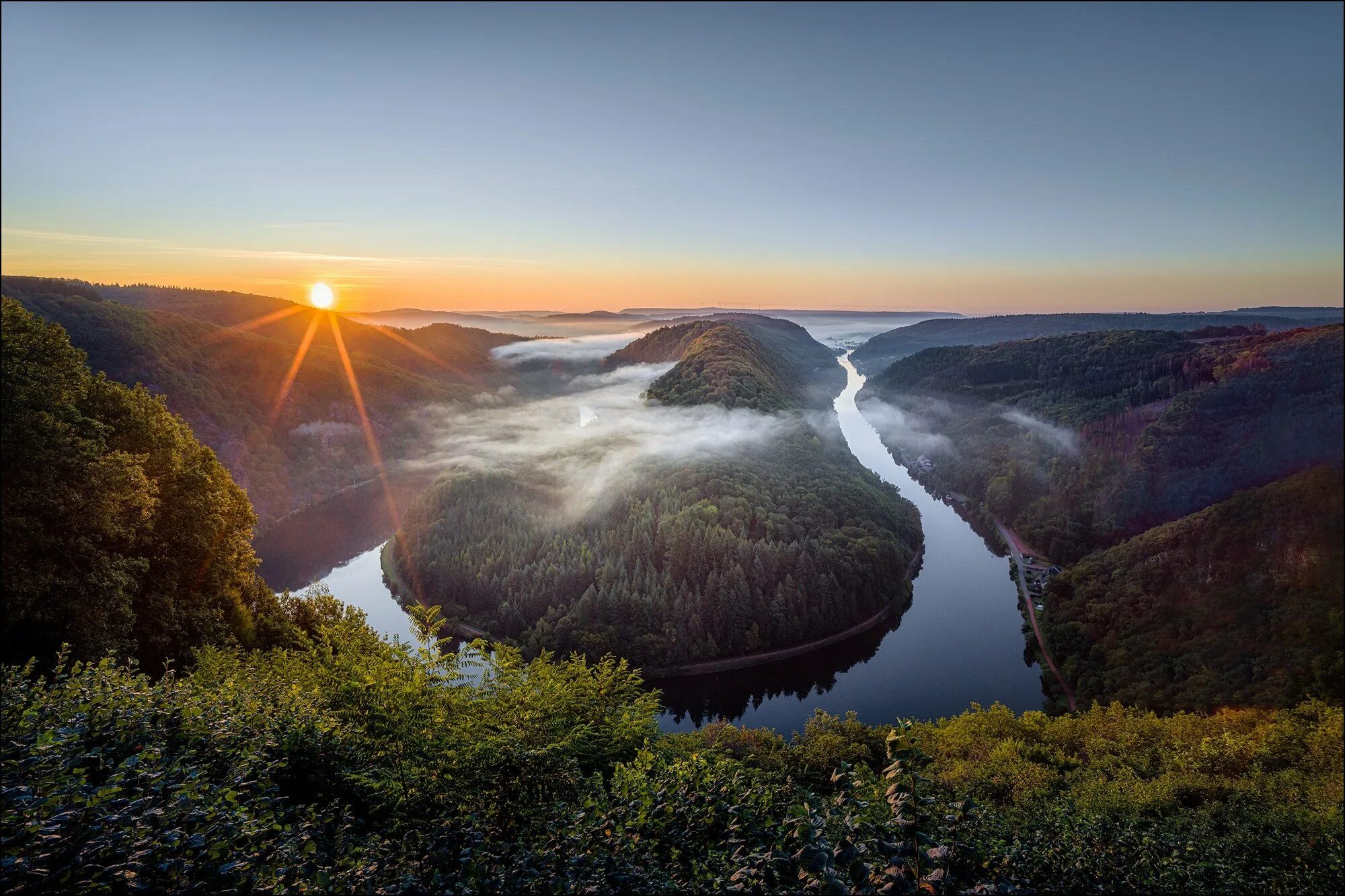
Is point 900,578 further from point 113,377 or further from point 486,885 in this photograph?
point 113,377

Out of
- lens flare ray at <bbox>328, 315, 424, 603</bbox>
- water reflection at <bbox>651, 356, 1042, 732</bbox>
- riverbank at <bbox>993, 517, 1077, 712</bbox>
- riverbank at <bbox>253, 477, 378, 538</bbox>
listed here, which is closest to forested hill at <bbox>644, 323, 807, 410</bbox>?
riverbank at <bbox>993, 517, 1077, 712</bbox>

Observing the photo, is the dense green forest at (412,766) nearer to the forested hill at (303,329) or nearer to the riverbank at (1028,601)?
the riverbank at (1028,601)

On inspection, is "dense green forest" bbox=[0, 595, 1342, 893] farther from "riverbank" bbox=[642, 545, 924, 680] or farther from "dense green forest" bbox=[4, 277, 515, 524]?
"dense green forest" bbox=[4, 277, 515, 524]

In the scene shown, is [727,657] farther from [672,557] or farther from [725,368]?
[725,368]

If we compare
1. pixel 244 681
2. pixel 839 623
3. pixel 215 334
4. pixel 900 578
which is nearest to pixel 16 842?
pixel 244 681

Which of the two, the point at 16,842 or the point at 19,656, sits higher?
the point at 16,842

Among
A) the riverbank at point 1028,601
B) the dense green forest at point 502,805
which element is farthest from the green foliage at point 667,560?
the dense green forest at point 502,805

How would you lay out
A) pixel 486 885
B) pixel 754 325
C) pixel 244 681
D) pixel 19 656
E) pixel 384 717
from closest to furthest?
pixel 486 885 < pixel 384 717 < pixel 244 681 < pixel 19 656 < pixel 754 325

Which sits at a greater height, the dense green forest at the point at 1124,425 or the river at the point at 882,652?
the dense green forest at the point at 1124,425
